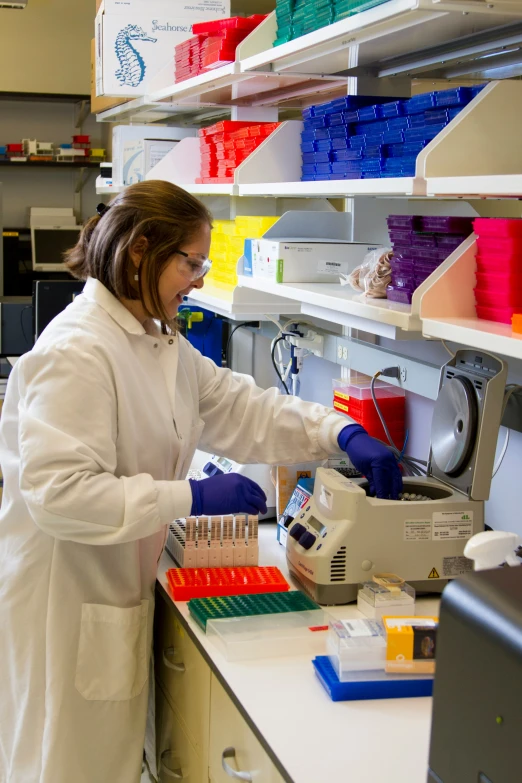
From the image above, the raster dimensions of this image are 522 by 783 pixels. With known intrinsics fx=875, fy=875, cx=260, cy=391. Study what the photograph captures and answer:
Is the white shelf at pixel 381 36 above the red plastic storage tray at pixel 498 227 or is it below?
above

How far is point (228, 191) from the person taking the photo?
105 inches

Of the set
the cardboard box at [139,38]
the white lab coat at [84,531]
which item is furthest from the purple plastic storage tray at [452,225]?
the cardboard box at [139,38]

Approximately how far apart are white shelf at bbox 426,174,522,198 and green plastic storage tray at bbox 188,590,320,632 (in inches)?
33.8

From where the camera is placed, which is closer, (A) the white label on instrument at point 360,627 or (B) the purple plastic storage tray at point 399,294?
(A) the white label on instrument at point 360,627

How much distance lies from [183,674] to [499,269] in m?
1.08

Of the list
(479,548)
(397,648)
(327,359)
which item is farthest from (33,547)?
(327,359)

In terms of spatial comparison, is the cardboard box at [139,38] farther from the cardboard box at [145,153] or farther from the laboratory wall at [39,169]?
the laboratory wall at [39,169]

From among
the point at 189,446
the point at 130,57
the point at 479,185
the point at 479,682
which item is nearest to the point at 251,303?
the point at 189,446

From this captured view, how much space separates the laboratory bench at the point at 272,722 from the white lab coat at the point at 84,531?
0.10 m

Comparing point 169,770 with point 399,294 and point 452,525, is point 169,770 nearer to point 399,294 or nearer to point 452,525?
point 452,525

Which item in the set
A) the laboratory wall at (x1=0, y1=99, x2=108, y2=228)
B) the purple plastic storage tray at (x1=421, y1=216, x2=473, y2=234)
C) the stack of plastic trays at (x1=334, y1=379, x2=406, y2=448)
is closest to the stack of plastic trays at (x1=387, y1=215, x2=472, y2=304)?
the purple plastic storage tray at (x1=421, y1=216, x2=473, y2=234)

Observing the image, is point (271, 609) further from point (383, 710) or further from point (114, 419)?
point (114, 419)

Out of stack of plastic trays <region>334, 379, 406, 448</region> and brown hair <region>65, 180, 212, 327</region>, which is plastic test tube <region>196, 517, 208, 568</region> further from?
stack of plastic trays <region>334, 379, 406, 448</region>

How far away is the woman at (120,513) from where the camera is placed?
1706 mm
